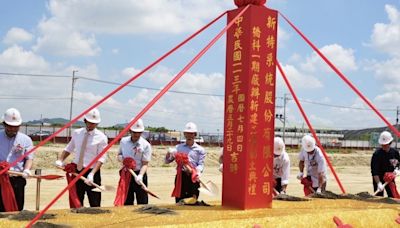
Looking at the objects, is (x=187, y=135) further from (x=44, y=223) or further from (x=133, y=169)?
(x=44, y=223)

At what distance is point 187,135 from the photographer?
6.60m

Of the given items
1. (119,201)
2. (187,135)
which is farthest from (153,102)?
(187,135)

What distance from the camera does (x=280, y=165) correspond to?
672 centimetres

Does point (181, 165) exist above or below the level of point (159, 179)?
above

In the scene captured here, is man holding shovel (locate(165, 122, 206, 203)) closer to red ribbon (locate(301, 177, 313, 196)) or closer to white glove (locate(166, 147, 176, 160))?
white glove (locate(166, 147, 176, 160))

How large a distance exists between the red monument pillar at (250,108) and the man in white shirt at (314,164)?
2.65m

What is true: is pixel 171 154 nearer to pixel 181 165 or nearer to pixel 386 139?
pixel 181 165

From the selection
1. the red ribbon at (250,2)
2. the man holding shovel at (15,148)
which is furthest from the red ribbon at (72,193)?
the red ribbon at (250,2)

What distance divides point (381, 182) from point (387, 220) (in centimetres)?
363

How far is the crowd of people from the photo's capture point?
5.13 metres

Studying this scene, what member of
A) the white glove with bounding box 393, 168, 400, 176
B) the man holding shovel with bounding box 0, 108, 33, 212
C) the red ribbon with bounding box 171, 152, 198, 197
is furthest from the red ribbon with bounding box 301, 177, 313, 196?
the man holding shovel with bounding box 0, 108, 33, 212

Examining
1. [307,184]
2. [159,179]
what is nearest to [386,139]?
[307,184]

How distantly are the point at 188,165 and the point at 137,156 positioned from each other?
0.62 meters

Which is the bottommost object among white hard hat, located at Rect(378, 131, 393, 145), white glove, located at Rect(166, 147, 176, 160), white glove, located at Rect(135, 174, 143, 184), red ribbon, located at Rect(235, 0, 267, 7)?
white glove, located at Rect(135, 174, 143, 184)
